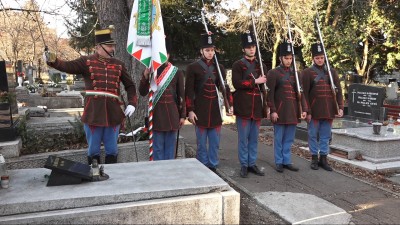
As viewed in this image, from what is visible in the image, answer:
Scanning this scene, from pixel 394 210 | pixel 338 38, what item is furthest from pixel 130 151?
pixel 338 38

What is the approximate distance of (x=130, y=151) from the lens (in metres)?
5.62

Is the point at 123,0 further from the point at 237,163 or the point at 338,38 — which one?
the point at 338,38

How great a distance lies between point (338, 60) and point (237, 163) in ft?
38.2

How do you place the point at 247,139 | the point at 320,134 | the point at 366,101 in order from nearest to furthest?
1. the point at 247,139
2. the point at 320,134
3. the point at 366,101

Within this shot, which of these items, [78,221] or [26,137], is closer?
[78,221]

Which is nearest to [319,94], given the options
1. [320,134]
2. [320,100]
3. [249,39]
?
[320,100]

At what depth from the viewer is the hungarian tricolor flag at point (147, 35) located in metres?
4.97

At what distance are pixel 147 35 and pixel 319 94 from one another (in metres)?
2.89

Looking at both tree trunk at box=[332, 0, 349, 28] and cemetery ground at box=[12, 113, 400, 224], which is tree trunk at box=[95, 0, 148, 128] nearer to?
cemetery ground at box=[12, 113, 400, 224]

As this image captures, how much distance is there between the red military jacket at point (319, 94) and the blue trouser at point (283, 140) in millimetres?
453

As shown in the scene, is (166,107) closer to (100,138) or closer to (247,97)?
(100,138)

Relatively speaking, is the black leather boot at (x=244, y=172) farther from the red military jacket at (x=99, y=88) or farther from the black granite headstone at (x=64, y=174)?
the black granite headstone at (x=64, y=174)

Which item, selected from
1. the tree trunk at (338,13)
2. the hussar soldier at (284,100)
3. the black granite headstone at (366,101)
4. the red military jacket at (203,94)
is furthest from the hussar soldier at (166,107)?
the tree trunk at (338,13)

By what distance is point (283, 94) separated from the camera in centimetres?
574
